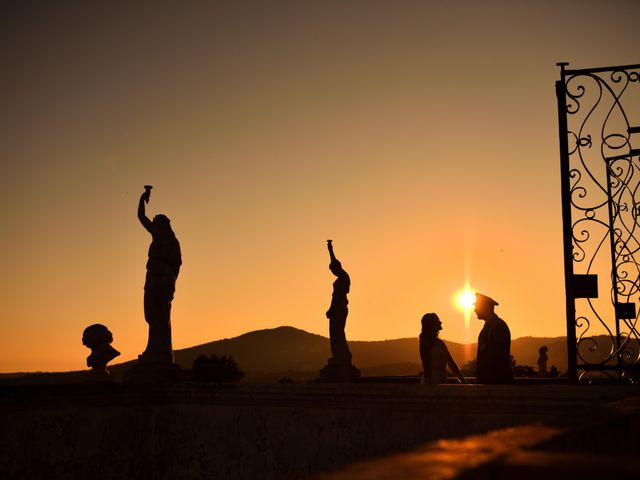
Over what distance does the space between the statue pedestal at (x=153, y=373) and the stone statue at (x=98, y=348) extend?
0.53 m

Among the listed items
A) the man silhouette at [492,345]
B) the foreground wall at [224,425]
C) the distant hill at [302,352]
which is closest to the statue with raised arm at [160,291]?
the foreground wall at [224,425]

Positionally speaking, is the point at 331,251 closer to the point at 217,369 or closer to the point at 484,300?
the point at 484,300

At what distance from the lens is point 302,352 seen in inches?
5910

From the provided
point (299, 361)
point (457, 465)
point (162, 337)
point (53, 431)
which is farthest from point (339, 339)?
point (299, 361)

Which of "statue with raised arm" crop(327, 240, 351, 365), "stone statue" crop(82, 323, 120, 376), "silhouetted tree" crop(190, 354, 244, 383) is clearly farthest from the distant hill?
"stone statue" crop(82, 323, 120, 376)

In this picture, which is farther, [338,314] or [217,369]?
[217,369]

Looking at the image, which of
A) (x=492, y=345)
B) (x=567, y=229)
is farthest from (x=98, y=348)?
(x=567, y=229)

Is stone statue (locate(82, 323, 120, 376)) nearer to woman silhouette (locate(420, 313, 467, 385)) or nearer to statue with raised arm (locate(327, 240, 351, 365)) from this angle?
woman silhouette (locate(420, 313, 467, 385))

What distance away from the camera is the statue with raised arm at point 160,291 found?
34.2 feet

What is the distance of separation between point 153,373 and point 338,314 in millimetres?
7570

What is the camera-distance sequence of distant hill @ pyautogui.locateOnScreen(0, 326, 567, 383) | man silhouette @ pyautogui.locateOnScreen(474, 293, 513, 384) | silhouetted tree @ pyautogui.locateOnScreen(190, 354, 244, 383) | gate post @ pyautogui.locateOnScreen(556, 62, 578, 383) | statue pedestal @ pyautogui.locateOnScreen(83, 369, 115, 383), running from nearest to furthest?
gate post @ pyautogui.locateOnScreen(556, 62, 578, 383), man silhouette @ pyautogui.locateOnScreen(474, 293, 513, 384), statue pedestal @ pyautogui.locateOnScreen(83, 369, 115, 383), silhouetted tree @ pyautogui.locateOnScreen(190, 354, 244, 383), distant hill @ pyautogui.locateOnScreen(0, 326, 567, 383)

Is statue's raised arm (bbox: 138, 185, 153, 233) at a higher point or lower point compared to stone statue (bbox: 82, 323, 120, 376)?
higher

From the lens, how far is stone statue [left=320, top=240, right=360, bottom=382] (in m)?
16.7

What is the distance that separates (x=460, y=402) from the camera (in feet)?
26.1
